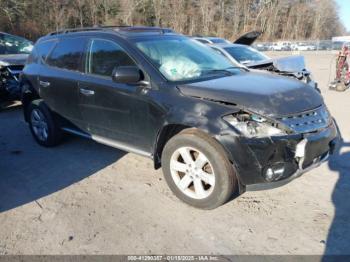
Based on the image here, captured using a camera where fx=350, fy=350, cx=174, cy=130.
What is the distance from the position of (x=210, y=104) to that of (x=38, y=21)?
4208 centimetres

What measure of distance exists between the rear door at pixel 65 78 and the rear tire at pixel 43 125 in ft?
0.54

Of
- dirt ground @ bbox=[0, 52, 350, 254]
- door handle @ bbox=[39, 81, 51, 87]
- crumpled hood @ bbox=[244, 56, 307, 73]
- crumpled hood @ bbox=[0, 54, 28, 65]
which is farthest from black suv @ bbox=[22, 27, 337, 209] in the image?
crumpled hood @ bbox=[0, 54, 28, 65]

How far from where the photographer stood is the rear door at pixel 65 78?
4.95m

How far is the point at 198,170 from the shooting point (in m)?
3.67

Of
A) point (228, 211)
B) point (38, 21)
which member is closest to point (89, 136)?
point (228, 211)

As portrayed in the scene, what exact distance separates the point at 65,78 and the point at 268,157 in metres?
3.22

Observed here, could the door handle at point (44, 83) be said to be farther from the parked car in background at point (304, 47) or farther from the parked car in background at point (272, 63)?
the parked car in background at point (304, 47)

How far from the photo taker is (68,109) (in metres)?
5.23

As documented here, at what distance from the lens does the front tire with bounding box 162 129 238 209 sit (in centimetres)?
345

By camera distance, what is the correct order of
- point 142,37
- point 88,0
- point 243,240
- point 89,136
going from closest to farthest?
point 243,240 → point 142,37 → point 89,136 → point 88,0

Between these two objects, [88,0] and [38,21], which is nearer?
[38,21]

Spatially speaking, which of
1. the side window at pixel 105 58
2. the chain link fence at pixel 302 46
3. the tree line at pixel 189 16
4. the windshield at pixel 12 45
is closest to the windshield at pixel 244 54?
the side window at pixel 105 58

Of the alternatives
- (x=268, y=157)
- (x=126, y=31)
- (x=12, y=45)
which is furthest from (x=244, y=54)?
(x=12, y=45)

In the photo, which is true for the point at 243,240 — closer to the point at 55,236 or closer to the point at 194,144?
the point at 194,144
